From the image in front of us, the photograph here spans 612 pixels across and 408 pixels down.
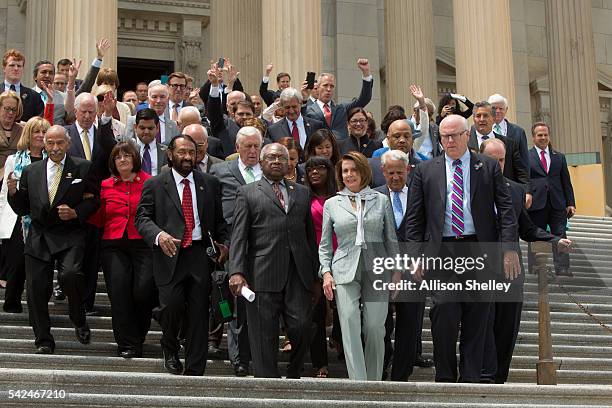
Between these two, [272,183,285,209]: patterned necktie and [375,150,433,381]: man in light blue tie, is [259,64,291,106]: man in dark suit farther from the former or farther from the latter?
[272,183,285,209]: patterned necktie

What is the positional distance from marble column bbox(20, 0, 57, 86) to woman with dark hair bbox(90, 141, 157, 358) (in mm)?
11497

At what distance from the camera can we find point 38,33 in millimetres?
22250

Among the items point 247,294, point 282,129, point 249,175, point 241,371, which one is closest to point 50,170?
point 249,175

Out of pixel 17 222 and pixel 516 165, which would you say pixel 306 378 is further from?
pixel 516 165

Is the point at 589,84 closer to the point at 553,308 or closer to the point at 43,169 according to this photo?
the point at 553,308

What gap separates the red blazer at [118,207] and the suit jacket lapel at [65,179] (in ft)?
1.01

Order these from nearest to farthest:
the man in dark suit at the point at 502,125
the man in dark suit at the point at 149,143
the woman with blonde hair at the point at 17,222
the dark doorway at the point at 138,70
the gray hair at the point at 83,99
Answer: the woman with blonde hair at the point at 17,222 < the man in dark suit at the point at 149,143 < the gray hair at the point at 83,99 < the man in dark suit at the point at 502,125 < the dark doorway at the point at 138,70

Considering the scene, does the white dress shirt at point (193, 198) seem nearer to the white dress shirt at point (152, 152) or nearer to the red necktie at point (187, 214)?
the red necktie at point (187, 214)

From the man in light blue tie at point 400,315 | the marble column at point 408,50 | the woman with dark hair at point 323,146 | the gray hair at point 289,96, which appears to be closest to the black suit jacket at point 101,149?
the woman with dark hair at point 323,146

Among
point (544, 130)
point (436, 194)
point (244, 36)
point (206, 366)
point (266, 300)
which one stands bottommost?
point (206, 366)

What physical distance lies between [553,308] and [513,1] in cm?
1881

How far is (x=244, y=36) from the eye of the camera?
23859 millimetres

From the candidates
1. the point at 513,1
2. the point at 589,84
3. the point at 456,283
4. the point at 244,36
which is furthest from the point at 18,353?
the point at 513,1

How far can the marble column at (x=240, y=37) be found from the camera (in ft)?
77.5
